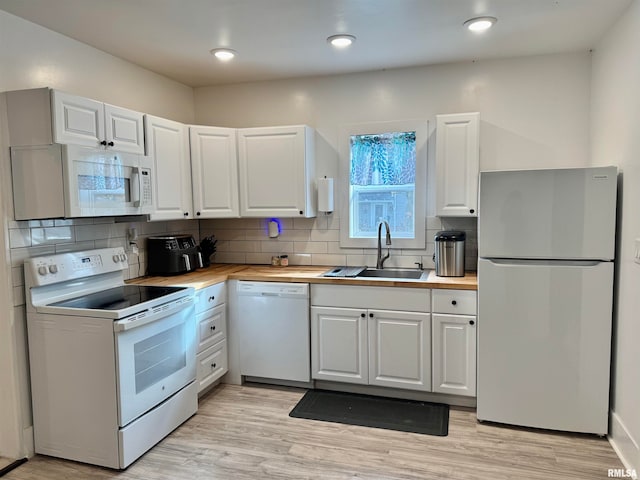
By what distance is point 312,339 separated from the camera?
11.1 ft

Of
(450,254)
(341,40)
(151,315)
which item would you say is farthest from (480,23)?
(151,315)

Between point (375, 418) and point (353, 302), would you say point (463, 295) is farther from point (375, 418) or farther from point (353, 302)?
point (375, 418)

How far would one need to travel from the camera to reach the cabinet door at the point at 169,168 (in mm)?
3207

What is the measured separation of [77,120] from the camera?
2.54 metres

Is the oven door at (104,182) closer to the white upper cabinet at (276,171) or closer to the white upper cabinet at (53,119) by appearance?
the white upper cabinet at (53,119)

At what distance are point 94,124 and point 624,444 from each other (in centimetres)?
348

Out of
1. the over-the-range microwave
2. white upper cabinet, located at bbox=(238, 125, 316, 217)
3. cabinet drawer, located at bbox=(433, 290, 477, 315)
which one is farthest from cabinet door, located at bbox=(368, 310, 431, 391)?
the over-the-range microwave

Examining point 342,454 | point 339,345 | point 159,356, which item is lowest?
point 342,454

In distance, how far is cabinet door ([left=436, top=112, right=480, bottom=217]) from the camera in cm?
325

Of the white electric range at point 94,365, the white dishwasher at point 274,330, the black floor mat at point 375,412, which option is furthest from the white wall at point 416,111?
the white electric range at point 94,365

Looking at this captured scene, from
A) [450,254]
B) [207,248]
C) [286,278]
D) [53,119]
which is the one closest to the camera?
[53,119]

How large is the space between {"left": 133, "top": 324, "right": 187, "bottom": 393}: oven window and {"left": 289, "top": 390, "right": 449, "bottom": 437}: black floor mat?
34.1 inches

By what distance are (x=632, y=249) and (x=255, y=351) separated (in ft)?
8.37

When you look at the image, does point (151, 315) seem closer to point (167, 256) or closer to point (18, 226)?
point (18, 226)
